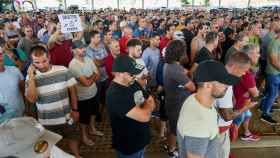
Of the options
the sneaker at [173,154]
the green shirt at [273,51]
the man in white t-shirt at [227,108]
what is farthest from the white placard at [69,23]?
the green shirt at [273,51]

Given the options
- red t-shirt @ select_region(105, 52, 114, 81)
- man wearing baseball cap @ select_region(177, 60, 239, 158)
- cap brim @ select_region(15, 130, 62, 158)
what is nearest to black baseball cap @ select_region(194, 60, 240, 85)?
man wearing baseball cap @ select_region(177, 60, 239, 158)

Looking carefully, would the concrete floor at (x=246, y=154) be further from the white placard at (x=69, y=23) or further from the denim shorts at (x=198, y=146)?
the white placard at (x=69, y=23)

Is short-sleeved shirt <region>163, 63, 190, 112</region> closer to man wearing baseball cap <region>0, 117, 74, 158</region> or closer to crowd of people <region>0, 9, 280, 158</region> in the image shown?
crowd of people <region>0, 9, 280, 158</region>

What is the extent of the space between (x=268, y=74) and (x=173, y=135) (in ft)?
6.79

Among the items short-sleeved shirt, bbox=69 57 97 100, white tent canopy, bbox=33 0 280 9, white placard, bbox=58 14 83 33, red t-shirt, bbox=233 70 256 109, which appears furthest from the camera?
white tent canopy, bbox=33 0 280 9

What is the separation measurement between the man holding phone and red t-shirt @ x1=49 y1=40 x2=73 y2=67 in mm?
1385

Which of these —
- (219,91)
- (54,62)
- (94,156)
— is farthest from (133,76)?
(54,62)

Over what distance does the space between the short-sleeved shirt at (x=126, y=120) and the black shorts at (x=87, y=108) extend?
133 cm

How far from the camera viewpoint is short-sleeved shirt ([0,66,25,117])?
286 centimetres

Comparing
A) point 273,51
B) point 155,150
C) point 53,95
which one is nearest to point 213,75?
point 53,95

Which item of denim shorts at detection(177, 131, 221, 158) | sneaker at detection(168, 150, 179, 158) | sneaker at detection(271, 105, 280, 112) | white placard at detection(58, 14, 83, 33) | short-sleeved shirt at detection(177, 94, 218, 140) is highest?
white placard at detection(58, 14, 83, 33)

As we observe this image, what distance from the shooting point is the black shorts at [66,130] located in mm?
3109

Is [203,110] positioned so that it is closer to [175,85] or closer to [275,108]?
[175,85]

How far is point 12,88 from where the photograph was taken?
292 cm
